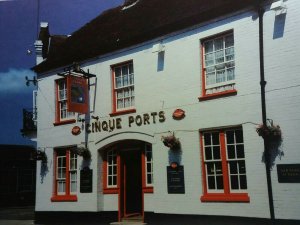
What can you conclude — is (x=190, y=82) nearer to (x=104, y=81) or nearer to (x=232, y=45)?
(x=232, y=45)

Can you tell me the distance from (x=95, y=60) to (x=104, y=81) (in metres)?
0.98

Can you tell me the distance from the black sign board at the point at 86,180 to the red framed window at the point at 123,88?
7.22ft

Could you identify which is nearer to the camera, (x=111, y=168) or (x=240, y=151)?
(x=240, y=151)

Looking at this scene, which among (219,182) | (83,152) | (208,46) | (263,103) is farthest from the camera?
(83,152)

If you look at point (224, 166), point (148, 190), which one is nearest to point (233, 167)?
point (224, 166)

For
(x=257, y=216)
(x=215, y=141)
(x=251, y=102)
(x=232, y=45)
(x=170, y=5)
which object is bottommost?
(x=257, y=216)

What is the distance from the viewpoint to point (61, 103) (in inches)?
565

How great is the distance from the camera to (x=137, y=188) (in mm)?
12203

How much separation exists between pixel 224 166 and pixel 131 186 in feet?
12.0

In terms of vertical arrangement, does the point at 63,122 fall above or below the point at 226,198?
above

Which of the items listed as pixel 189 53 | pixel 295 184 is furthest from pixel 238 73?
pixel 295 184

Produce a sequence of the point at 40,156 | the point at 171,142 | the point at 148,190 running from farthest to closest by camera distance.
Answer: the point at 40,156, the point at 148,190, the point at 171,142

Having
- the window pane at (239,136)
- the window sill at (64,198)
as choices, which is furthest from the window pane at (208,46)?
the window sill at (64,198)

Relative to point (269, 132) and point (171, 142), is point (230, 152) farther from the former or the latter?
point (171, 142)
